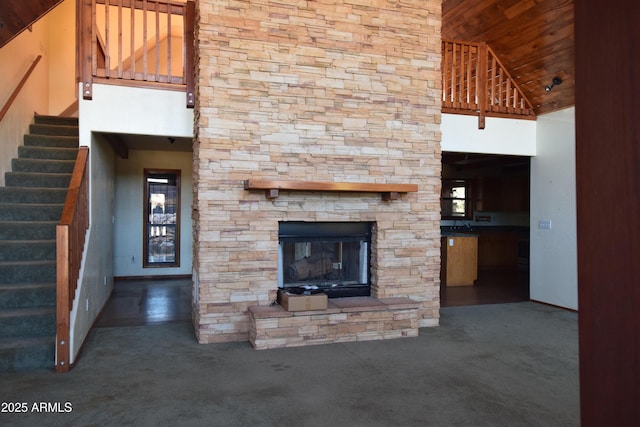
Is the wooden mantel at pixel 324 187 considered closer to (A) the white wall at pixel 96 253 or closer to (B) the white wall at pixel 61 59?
(A) the white wall at pixel 96 253

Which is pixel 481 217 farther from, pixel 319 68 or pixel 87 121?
pixel 87 121

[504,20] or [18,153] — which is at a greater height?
[504,20]

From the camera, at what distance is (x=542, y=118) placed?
6.13 metres

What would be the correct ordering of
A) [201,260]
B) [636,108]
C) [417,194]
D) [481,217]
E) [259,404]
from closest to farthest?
[636,108], [259,404], [201,260], [417,194], [481,217]

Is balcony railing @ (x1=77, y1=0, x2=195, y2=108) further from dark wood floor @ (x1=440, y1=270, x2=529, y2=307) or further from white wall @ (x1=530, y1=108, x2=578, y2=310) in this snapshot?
white wall @ (x1=530, y1=108, x2=578, y2=310)

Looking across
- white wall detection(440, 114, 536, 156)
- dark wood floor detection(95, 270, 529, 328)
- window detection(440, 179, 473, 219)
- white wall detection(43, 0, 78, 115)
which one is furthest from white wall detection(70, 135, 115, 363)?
window detection(440, 179, 473, 219)

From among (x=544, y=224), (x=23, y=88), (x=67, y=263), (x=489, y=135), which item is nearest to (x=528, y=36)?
(x=489, y=135)

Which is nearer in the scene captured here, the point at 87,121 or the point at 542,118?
the point at 87,121

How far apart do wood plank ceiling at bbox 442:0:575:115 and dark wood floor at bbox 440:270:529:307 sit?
266 centimetres

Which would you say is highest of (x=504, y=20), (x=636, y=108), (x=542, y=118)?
(x=504, y=20)

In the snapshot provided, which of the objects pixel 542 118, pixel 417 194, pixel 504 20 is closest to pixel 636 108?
pixel 417 194

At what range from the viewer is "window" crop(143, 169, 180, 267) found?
8125mm

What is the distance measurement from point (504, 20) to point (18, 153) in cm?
604

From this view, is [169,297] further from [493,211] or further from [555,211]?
[493,211]
